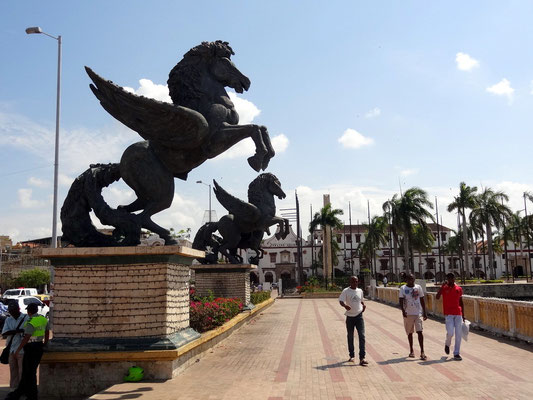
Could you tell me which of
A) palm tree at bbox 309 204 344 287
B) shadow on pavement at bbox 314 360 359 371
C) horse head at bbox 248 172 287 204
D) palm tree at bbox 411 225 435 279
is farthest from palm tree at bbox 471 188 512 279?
shadow on pavement at bbox 314 360 359 371

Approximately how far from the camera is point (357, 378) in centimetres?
650

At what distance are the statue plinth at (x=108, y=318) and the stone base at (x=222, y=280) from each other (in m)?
9.50

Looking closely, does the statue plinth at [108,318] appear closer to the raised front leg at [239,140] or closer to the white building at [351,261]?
the raised front leg at [239,140]

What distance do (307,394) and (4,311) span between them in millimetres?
14398

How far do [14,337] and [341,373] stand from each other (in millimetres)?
4570

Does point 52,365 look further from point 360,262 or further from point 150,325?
point 360,262

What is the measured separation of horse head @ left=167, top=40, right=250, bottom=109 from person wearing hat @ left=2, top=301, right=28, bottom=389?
392 centimetres

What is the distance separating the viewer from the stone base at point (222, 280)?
53.4 ft

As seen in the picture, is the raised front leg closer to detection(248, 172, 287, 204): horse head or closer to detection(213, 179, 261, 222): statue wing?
detection(213, 179, 261, 222): statue wing

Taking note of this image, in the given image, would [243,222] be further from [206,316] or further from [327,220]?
[327,220]

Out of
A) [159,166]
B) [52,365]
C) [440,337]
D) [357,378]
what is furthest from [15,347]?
[440,337]

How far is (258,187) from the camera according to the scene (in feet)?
56.1

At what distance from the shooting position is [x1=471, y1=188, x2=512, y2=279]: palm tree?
149ft

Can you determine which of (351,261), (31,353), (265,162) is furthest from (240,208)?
(351,261)
